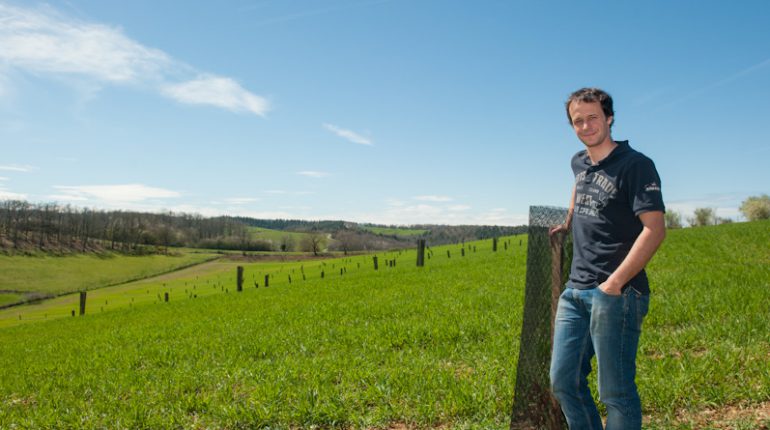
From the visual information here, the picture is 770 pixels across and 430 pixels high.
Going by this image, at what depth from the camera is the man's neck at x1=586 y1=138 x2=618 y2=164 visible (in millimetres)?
3400

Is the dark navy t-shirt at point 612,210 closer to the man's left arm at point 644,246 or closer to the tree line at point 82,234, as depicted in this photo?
the man's left arm at point 644,246

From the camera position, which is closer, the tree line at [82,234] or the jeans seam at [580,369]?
the jeans seam at [580,369]

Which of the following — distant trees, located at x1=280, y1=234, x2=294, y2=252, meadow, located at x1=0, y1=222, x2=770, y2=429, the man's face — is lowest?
distant trees, located at x1=280, y1=234, x2=294, y2=252

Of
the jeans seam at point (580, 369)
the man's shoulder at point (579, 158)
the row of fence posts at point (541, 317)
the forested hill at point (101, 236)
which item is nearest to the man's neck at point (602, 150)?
the man's shoulder at point (579, 158)

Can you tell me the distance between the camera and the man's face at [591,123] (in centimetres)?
339

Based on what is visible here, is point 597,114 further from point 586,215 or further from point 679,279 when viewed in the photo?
point 679,279

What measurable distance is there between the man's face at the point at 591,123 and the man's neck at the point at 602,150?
0.07 feet

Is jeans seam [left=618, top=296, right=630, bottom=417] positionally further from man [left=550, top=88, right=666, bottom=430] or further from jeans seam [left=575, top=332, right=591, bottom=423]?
jeans seam [left=575, top=332, right=591, bottom=423]

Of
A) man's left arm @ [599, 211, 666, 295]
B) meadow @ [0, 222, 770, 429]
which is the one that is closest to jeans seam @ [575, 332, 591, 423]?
man's left arm @ [599, 211, 666, 295]

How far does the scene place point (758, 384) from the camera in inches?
217

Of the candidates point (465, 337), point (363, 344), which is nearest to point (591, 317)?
point (465, 337)

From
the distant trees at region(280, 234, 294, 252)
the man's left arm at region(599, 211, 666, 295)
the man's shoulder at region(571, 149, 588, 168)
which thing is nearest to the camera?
the man's left arm at region(599, 211, 666, 295)

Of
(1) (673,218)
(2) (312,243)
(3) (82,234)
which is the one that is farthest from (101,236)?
(1) (673,218)

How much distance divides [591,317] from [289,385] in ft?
16.2
